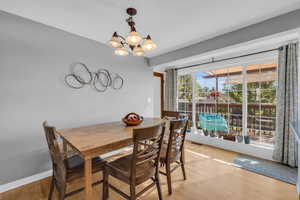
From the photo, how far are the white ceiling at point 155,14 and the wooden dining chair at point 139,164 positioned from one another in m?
1.47

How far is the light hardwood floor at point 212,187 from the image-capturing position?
175cm

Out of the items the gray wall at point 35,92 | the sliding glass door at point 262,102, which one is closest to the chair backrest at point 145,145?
the gray wall at point 35,92

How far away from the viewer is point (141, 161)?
1.39 metres

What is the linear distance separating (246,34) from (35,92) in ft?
10.9

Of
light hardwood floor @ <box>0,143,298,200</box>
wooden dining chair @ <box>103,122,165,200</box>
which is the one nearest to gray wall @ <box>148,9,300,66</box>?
wooden dining chair @ <box>103,122,165,200</box>

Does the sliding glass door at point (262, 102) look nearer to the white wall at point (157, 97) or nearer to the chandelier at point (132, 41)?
the white wall at point (157, 97)

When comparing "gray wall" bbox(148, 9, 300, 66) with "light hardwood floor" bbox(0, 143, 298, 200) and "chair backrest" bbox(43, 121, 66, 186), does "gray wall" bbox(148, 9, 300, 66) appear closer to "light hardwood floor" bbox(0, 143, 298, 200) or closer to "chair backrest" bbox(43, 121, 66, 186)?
"light hardwood floor" bbox(0, 143, 298, 200)

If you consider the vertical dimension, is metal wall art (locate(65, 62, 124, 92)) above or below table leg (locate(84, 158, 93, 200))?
above

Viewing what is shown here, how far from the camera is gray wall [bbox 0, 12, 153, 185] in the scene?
1.85 metres

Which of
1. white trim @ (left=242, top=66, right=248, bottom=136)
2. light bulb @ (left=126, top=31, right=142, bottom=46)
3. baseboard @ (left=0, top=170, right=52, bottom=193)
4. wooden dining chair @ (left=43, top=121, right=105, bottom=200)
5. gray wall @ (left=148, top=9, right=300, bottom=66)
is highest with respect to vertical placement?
gray wall @ (left=148, top=9, right=300, bottom=66)

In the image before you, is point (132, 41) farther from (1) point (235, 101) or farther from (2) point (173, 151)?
(1) point (235, 101)

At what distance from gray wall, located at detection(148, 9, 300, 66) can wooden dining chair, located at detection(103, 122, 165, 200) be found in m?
1.92

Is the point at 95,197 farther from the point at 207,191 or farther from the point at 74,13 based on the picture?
the point at 74,13

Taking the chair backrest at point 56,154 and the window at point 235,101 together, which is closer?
the chair backrest at point 56,154
